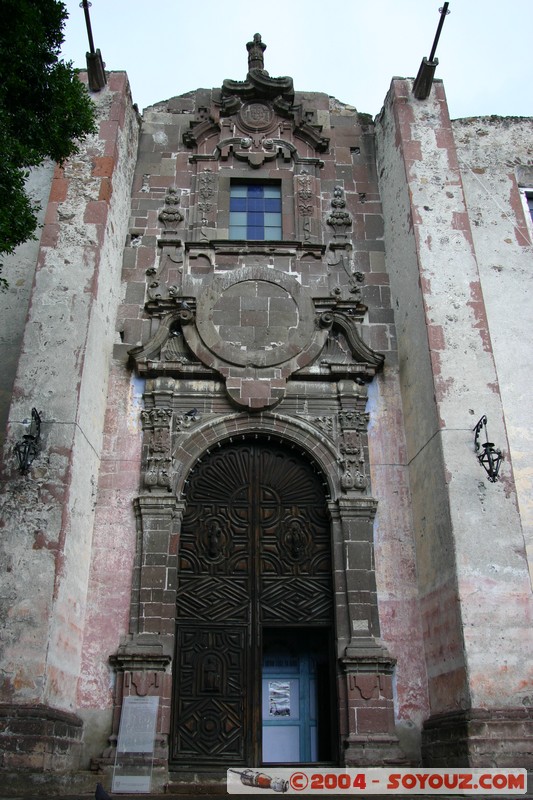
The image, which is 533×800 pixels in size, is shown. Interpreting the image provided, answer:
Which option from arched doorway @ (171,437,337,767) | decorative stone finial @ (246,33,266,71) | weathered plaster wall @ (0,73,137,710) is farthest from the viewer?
decorative stone finial @ (246,33,266,71)

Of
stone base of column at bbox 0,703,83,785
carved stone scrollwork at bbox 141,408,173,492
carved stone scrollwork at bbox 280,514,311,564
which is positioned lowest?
stone base of column at bbox 0,703,83,785

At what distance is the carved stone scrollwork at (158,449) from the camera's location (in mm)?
9516

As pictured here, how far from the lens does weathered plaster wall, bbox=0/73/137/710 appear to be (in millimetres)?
7629

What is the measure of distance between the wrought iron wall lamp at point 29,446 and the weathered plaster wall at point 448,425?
4725 millimetres

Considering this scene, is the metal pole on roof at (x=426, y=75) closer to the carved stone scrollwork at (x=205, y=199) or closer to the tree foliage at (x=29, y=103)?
the carved stone scrollwork at (x=205, y=199)

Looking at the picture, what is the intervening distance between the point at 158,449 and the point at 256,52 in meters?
7.83

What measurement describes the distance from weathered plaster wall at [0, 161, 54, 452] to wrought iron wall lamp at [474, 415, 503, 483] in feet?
20.2

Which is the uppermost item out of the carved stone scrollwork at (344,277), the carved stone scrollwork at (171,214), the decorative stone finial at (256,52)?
the decorative stone finial at (256,52)

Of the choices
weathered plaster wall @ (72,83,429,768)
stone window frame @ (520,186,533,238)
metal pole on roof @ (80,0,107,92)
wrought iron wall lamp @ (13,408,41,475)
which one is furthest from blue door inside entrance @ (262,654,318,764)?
metal pole on roof @ (80,0,107,92)

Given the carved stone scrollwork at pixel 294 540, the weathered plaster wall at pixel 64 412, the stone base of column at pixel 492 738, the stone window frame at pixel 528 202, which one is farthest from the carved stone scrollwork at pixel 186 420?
the stone window frame at pixel 528 202

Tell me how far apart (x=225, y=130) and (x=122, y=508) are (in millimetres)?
6912

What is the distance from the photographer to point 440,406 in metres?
8.99

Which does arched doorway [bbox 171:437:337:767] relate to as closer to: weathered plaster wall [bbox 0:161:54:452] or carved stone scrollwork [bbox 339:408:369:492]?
carved stone scrollwork [bbox 339:408:369:492]

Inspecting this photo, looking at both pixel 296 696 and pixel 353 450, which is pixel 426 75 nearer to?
pixel 353 450
